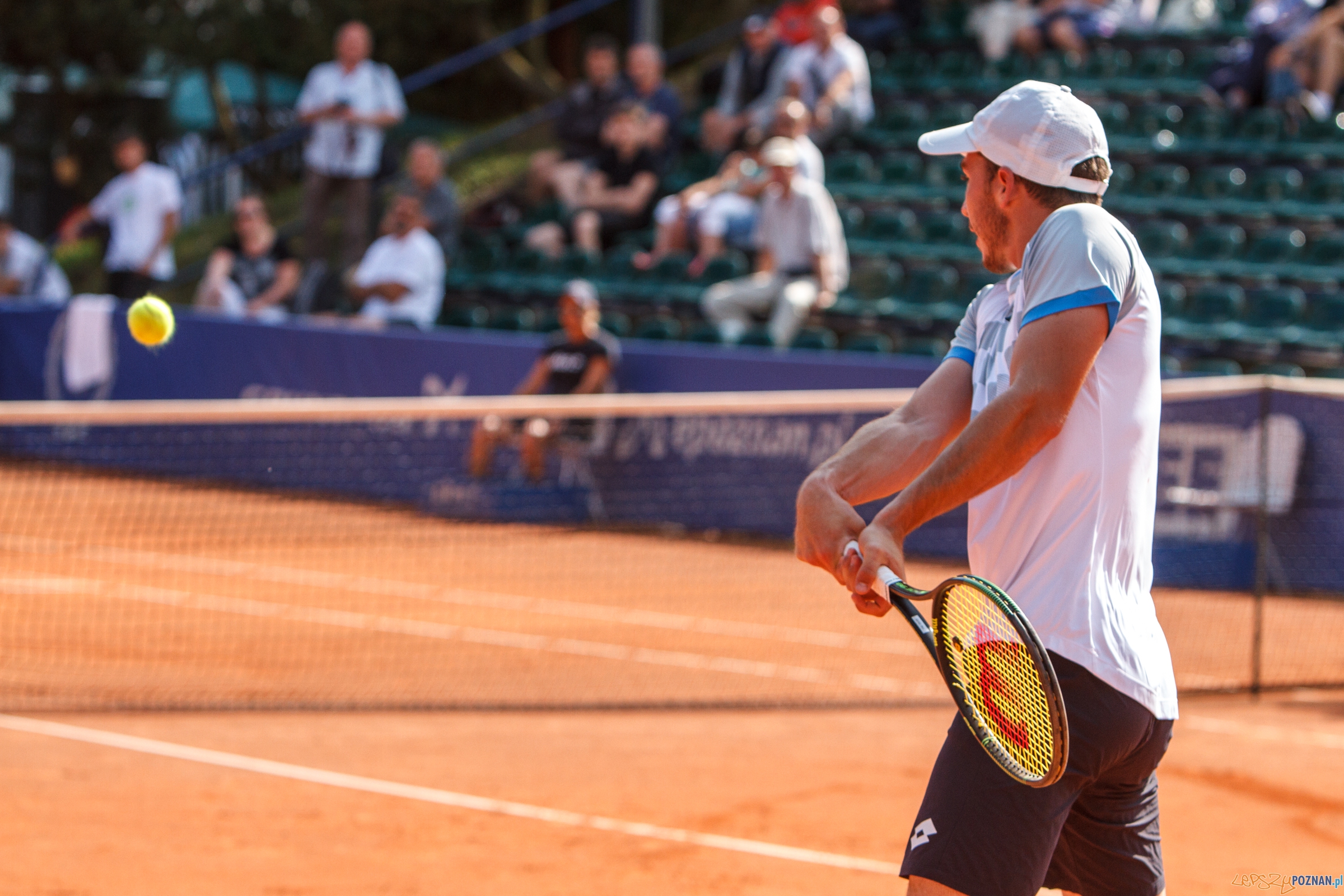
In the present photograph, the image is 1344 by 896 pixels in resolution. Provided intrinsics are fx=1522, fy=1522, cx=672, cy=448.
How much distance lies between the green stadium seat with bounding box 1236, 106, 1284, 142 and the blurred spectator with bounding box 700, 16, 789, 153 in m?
4.06

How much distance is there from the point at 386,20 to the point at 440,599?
14868mm

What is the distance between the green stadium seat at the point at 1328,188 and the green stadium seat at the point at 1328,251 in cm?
59

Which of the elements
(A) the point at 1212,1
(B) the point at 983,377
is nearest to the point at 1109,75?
(A) the point at 1212,1

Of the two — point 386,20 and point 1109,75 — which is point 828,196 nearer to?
point 1109,75

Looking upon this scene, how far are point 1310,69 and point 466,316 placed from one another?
24.0 feet

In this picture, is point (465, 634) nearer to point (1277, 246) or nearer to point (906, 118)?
point (1277, 246)

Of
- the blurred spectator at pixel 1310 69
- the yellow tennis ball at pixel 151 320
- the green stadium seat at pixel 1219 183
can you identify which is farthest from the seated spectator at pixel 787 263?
the yellow tennis ball at pixel 151 320

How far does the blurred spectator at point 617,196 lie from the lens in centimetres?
1414

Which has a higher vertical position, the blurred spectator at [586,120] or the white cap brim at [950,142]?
the blurred spectator at [586,120]

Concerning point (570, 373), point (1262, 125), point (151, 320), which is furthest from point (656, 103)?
point (151, 320)

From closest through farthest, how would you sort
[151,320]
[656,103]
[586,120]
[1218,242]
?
[151,320], [1218,242], [656,103], [586,120]

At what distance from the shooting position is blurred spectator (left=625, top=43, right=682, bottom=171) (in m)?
14.4

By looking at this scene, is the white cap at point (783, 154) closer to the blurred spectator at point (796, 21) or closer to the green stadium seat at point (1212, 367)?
the blurred spectator at point (796, 21)

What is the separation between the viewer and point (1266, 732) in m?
6.48
